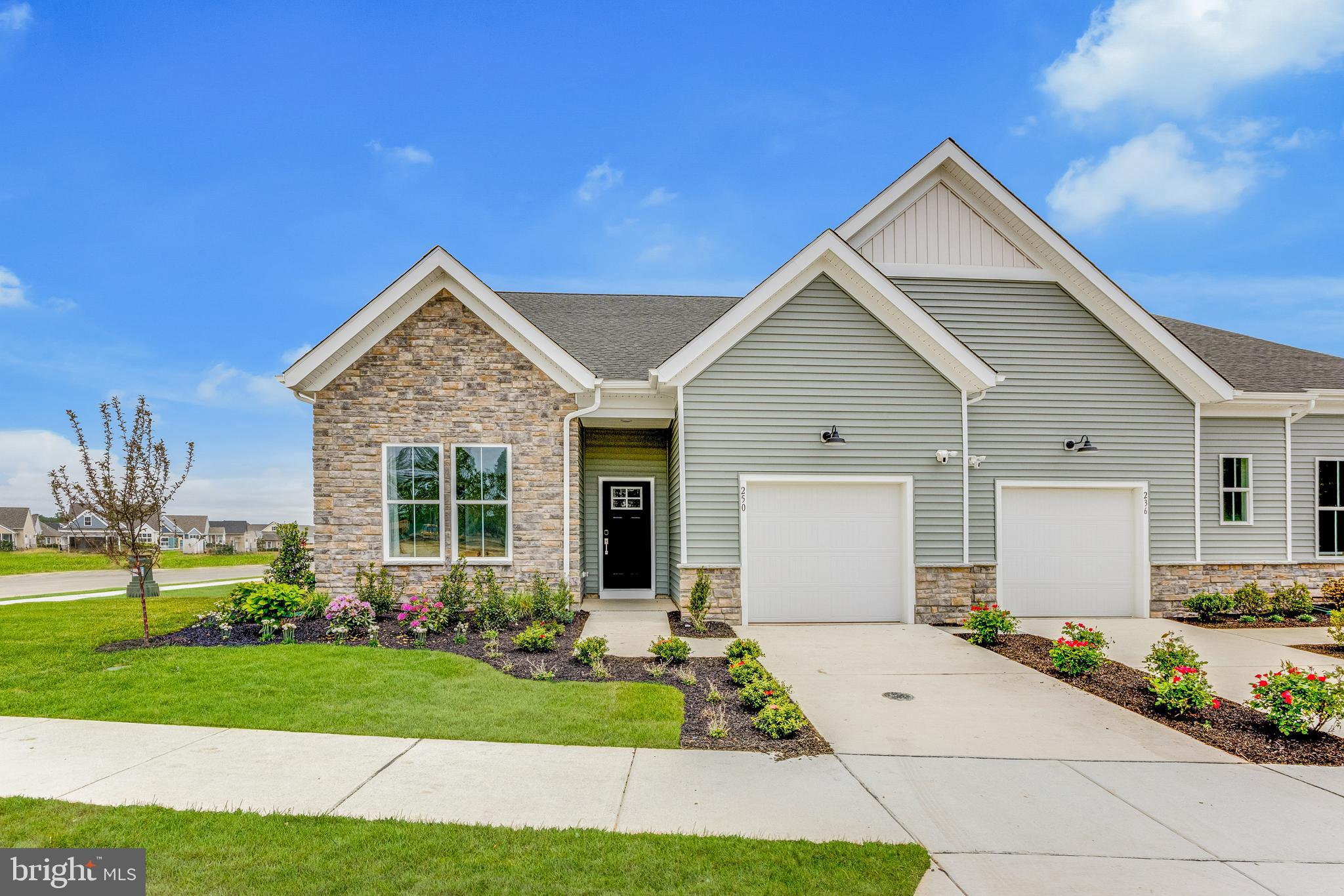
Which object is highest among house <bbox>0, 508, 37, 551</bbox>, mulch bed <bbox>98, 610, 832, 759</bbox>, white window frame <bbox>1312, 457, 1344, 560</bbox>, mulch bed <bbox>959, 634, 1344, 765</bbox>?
white window frame <bbox>1312, 457, 1344, 560</bbox>

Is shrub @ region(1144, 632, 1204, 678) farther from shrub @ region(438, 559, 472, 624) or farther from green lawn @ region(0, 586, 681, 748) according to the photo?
shrub @ region(438, 559, 472, 624)

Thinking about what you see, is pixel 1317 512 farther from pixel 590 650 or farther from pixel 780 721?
pixel 590 650

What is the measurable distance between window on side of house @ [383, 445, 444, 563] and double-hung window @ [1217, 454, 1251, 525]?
13339 mm

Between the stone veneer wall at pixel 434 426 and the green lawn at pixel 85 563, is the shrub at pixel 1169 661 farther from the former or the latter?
the green lawn at pixel 85 563

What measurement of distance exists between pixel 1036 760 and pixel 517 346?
870 centimetres

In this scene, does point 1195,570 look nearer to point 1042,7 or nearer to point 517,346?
point 1042,7

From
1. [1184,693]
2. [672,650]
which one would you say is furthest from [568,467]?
[1184,693]

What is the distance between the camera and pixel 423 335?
1082 centimetres

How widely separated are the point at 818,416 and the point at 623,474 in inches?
162

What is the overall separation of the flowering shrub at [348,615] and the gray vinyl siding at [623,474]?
4329 millimetres

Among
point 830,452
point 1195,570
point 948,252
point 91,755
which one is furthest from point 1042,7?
point 91,755

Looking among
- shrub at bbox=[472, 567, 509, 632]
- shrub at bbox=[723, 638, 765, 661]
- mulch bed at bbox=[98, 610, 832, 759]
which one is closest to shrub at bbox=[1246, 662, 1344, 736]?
mulch bed at bbox=[98, 610, 832, 759]

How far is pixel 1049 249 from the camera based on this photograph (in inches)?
444

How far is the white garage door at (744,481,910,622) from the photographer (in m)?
10.6
